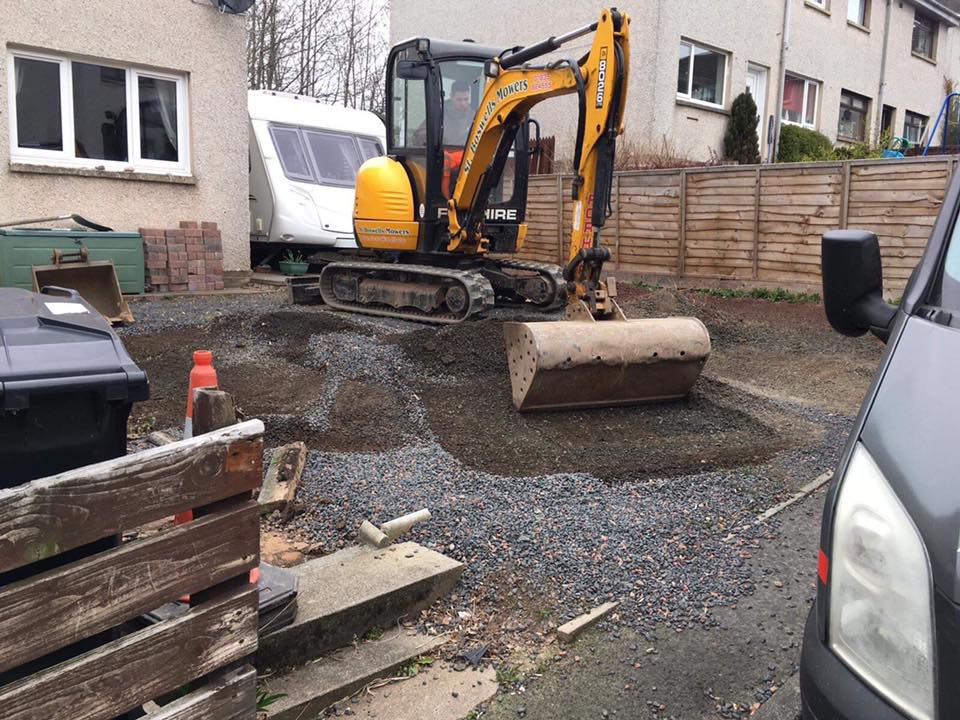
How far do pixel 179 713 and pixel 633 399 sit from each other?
473 centimetres

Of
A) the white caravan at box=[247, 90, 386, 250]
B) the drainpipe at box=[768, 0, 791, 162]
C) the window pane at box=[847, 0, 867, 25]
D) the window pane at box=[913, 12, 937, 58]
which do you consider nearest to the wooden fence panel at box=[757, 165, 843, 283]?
the white caravan at box=[247, 90, 386, 250]

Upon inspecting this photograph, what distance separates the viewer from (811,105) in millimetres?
21438

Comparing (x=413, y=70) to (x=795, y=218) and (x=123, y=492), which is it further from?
(x=123, y=492)

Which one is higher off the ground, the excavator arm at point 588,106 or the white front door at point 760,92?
the white front door at point 760,92

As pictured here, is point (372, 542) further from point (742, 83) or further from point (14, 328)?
point (742, 83)

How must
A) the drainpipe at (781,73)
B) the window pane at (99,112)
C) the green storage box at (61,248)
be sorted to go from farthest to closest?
the drainpipe at (781,73) → the window pane at (99,112) → the green storage box at (61,248)

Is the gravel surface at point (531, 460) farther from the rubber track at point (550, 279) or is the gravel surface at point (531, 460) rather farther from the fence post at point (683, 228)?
the fence post at point (683, 228)

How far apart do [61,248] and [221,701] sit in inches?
334

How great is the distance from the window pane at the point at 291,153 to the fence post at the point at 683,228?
20.4 feet

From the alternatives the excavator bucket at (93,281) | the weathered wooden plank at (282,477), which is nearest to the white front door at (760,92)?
the excavator bucket at (93,281)

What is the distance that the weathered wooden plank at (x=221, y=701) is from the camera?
2.05 metres

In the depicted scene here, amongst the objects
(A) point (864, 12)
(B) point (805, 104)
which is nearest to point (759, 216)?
(B) point (805, 104)

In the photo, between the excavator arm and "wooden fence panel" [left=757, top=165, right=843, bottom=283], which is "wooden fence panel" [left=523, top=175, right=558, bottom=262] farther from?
the excavator arm

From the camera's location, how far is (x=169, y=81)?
36.9 ft
